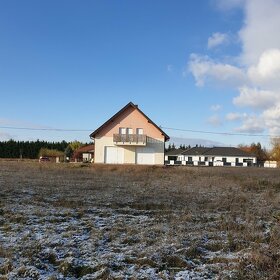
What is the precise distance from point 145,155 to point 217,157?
150ft

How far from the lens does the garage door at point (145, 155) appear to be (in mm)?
50688

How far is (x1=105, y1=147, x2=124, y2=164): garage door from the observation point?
50.8m

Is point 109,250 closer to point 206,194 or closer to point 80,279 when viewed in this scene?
point 80,279

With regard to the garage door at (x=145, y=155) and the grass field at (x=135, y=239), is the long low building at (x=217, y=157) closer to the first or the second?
the garage door at (x=145, y=155)

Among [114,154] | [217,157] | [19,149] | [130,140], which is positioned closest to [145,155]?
[130,140]

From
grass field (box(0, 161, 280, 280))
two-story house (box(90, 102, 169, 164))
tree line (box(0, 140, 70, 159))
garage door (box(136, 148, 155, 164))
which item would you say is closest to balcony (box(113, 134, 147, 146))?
two-story house (box(90, 102, 169, 164))

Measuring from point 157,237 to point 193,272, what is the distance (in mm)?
1925

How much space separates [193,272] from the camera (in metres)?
5.98

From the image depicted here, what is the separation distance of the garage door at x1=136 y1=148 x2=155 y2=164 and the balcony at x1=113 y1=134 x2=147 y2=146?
1378 mm

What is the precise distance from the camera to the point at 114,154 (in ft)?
167

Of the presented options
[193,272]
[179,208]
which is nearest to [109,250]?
[193,272]

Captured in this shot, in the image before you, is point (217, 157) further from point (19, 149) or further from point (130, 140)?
point (19, 149)

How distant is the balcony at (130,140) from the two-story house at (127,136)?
51mm

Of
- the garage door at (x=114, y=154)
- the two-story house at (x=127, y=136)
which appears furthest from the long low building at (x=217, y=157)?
the garage door at (x=114, y=154)
